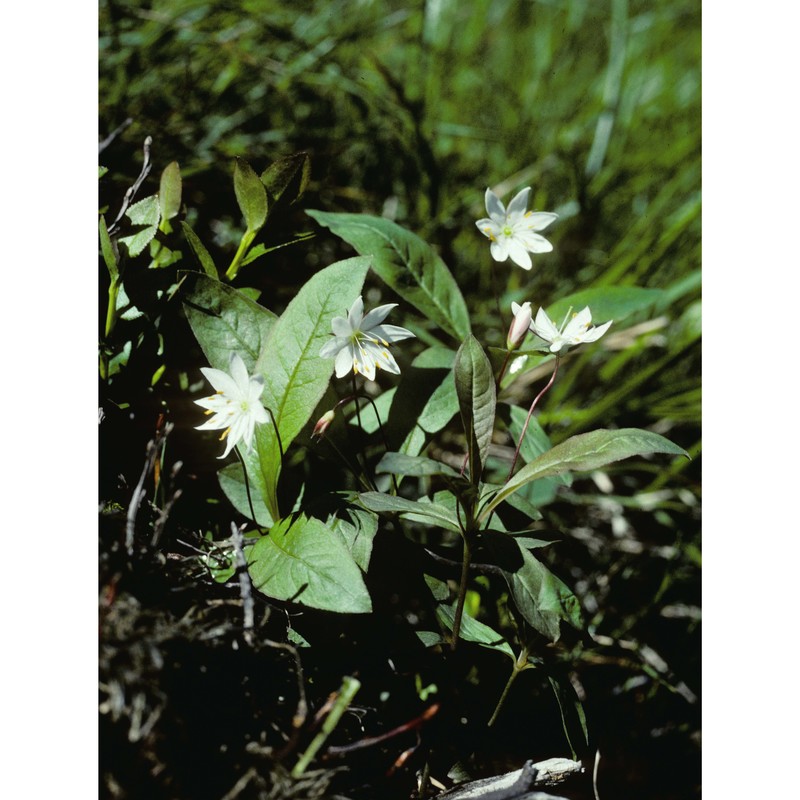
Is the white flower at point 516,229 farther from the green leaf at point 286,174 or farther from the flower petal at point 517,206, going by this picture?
the green leaf at point 286,174

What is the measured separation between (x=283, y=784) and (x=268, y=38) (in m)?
1.59

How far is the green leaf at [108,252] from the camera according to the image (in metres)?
0.90

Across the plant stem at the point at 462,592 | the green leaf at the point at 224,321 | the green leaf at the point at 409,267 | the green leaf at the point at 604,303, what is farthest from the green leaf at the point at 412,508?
the green leaf at the point at 604,303

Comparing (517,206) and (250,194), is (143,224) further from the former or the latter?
(517,206)

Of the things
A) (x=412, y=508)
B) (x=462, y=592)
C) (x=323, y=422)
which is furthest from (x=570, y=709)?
(x=323, y=422)

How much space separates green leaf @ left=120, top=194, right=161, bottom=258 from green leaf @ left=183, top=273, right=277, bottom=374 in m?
0.12

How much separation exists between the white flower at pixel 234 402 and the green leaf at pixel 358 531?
0.15 m

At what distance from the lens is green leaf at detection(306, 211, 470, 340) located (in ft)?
3.56

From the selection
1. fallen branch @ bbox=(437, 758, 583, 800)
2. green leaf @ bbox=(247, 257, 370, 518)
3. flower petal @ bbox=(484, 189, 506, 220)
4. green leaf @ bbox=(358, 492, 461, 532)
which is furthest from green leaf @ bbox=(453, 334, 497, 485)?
fallen branch @ bbox=(437, 758, 583, 800)

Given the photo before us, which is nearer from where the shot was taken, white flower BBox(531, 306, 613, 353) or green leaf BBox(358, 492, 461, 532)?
green leaf BBox(358, 492, 461, 532)

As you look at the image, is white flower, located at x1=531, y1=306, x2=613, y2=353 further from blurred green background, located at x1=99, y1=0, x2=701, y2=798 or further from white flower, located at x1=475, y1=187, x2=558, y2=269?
blurred green background, located at x1=99, y1=0, x2=701, y2=798

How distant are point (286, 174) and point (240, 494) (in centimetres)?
44
